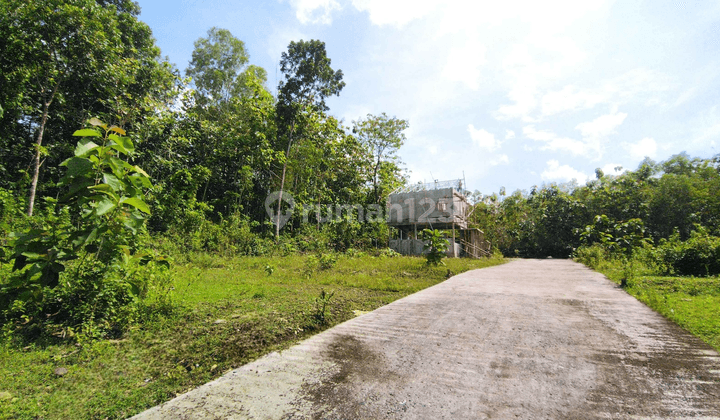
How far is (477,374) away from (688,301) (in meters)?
4.63

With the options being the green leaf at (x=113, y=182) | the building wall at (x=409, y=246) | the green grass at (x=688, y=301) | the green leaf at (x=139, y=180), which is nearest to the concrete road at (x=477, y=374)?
the green grass at (x=688, y=301)

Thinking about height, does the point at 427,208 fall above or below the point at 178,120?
below

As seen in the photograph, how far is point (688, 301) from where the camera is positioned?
4.44 m

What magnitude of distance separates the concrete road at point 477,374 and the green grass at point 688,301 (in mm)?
187

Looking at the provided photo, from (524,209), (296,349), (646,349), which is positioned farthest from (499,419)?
(524,209)

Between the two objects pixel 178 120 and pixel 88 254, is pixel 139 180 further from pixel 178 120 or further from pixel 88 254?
pixel 178 120

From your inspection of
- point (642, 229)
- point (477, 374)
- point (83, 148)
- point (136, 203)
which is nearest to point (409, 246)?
point (642, 229)

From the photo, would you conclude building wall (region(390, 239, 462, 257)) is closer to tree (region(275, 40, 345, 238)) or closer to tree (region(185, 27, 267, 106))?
tree (region(275, 40, 345, 238))

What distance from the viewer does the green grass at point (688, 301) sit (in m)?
3.17

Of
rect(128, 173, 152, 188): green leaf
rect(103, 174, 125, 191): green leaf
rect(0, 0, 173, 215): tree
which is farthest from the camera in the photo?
rect(0, 0, 173, 215): tree

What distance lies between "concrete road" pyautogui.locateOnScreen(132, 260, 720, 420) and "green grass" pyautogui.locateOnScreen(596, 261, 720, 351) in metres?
0.19

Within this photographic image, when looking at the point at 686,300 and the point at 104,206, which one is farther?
the point at 686,300

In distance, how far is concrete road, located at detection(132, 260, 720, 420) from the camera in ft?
5.52

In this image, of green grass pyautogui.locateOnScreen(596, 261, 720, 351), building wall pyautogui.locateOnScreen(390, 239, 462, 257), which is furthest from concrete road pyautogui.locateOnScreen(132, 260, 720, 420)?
building wall pyautogui.locateOnScreen(390, 239, 462, 257)
